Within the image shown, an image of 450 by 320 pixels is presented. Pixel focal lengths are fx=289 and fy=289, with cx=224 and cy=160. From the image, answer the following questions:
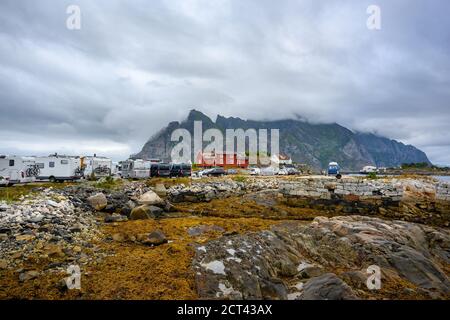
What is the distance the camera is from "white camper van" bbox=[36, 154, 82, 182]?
36531 mm

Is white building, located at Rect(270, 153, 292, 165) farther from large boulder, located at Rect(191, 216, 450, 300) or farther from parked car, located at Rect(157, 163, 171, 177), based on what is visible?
large boulder, located at Rect(191, 216, 450, 300)

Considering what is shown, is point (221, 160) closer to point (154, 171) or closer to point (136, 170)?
point (154, 171)

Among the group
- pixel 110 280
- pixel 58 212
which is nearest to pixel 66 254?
pixel 110 280

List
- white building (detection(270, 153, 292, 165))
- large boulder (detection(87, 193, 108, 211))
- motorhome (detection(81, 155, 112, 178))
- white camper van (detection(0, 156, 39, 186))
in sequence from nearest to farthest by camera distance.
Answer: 1. large boulder (detection(87, 193, 108, 211))
2. white camper van (detection(0, 156, 39, 186))
3. motorhome (detection(81, 155, 112, 178))
4. white building (detection(270, 153, 292, 165))

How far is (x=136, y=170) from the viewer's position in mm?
46844

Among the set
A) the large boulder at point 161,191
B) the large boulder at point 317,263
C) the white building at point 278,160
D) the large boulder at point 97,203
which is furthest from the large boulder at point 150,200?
the white building at point 278,160

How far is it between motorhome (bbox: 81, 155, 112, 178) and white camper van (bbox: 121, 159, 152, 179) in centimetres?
335

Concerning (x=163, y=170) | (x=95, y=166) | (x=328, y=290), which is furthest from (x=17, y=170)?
(x=328, y=290)

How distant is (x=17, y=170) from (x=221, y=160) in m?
67.6

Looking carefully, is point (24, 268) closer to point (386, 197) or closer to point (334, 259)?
point (334, 259)

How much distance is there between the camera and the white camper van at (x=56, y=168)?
3653cm


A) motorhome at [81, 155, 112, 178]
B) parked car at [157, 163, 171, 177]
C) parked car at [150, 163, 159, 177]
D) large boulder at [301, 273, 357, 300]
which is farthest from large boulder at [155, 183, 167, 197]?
large boulder at [301, 273, 357, 300]
